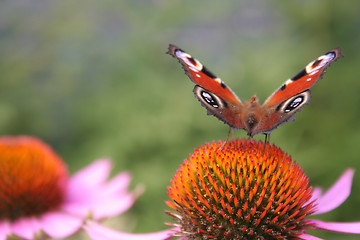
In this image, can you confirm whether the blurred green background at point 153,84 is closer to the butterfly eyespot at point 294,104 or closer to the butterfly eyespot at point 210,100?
the butterfly eyespot at point 294,104

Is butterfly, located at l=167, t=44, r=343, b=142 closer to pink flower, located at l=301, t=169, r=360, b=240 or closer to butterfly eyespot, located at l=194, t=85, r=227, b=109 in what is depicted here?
butterfly eyespot, located at l=194, t=85, r=227, b=109

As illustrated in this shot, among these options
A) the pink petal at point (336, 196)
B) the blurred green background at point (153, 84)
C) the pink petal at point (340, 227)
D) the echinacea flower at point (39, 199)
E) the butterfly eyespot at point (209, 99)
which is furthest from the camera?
the blurred green background at point (153, 84)

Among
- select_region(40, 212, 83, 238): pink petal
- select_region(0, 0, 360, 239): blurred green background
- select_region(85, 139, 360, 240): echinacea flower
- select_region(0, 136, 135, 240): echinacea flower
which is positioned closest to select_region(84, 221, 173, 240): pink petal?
select_region(85, 139, 360, 240): echinacea flower

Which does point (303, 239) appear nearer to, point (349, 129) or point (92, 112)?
point (349, 129)

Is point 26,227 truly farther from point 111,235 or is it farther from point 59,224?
point 111,235

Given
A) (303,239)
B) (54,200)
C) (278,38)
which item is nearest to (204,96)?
(303,239)

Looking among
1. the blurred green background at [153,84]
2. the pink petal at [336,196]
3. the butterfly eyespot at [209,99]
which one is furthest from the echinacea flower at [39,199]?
the pink petal at [336,196]

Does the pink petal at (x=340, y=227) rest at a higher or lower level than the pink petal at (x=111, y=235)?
lower
